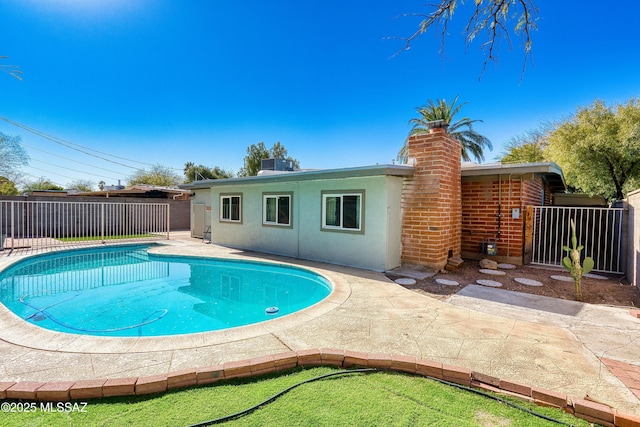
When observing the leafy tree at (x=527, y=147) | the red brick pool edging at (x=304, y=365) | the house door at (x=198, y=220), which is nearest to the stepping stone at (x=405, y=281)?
the red brick pool edging at (x=304, y=365)

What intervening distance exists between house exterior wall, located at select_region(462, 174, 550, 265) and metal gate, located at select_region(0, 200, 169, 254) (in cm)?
1383

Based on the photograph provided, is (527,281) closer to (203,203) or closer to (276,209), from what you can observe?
(276,209)

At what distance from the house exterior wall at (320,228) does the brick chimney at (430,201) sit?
13.9 inches

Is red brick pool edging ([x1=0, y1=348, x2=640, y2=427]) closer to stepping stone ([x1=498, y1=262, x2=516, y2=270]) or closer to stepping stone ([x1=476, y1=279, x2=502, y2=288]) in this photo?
stepping stone ([x1=476, y1=279, x2=502, y2=288])

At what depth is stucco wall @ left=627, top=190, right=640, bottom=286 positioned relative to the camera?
638 cm

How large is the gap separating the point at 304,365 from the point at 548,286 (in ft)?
20.8

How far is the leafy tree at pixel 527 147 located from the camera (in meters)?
24.1

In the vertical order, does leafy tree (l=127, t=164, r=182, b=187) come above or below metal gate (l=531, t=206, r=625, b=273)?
above

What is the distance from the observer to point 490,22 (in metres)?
3.48

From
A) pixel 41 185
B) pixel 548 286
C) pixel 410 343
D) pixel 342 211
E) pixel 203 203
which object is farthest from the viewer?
pixel 41 185

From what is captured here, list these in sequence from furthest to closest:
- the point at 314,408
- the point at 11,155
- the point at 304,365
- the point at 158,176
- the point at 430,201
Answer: the point at 158,176 < the point at 11,155 < the point at 430,201 < the point at 304,365 < the point at 314,408

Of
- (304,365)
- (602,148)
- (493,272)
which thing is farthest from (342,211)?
(602,148)

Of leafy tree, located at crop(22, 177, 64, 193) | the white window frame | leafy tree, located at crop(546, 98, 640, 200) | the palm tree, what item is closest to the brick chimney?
the white window frame

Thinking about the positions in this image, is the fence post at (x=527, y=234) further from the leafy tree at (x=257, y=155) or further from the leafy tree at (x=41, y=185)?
the leafy tree at (x=41, y=185)
